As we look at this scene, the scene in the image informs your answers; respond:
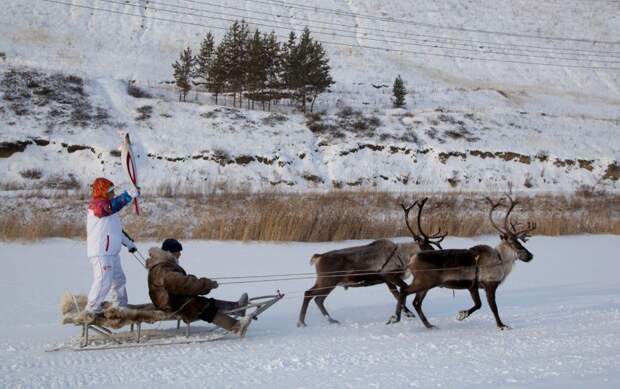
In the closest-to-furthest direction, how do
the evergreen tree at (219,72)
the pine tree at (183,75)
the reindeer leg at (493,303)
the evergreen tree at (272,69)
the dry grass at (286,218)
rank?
the reindeer leg at (493,303) < the dry grass at (286,218) < the pine tree at (183,75) < the evergreen tree at (219,72) < the evergreen tree at (272,69)

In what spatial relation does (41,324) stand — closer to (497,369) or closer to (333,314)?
(333,314)

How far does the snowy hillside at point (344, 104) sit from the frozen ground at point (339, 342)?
13706 mm

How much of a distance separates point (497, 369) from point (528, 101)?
161 feet

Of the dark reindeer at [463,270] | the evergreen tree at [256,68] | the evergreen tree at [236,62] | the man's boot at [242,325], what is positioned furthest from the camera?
the evergreen tree at [236,62]

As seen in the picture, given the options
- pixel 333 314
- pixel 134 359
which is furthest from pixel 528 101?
pixel 134 359

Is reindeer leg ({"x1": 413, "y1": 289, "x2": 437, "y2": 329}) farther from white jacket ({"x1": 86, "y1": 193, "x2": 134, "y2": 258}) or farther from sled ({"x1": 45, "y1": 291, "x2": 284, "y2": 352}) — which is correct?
white jacket ({"x1": 86, "y1": 193, "x2": 134, "y2": 258})

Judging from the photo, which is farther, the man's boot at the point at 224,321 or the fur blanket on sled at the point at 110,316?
the man's boot at the point at 224,321

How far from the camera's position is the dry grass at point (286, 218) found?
568 inches

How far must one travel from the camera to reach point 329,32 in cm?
6219

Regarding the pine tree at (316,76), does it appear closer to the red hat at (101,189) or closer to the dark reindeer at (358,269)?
the dark reindeer at (358,269)

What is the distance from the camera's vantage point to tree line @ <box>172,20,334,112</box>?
42031 millimetres

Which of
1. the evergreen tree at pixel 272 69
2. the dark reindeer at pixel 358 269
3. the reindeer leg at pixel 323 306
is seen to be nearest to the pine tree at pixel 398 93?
the evergreen tree at pixel 272 69

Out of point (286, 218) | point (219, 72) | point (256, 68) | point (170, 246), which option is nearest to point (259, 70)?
point (256, 68)

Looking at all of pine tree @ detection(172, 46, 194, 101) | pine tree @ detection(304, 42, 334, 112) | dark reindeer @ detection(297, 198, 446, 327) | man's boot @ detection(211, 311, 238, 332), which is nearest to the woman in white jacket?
man's boot @ detection(211, 311, 238, 332)
